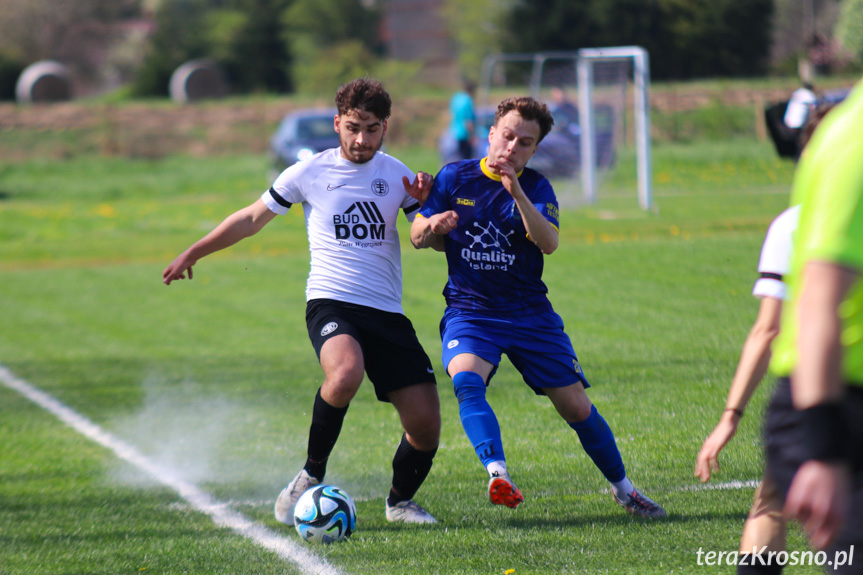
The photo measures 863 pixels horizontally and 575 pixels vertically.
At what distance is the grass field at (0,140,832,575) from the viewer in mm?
4359

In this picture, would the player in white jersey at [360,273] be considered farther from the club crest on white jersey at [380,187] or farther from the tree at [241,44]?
the tree at [241,44]

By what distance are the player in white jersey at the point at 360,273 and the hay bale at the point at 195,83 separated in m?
47.1

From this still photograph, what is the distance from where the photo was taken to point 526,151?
14.4ft

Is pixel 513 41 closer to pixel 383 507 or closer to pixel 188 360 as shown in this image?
pixel 188 360

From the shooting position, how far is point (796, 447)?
6.97 feet

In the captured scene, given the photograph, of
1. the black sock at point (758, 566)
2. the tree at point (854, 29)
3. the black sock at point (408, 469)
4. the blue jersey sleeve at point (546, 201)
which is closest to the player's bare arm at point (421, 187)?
the blue jersey sleeve at point (546, 201)

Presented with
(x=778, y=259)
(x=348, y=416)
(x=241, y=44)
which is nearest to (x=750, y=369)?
(x=778, y=259)

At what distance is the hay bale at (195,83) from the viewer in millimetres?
49875

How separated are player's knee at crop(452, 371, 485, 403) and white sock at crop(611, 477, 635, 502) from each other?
33.0 inches

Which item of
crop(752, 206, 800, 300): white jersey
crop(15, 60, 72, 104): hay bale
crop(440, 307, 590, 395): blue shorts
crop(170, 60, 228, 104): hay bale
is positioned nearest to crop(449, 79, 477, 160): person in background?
crop(440, 307, 590, 395): blue shorts

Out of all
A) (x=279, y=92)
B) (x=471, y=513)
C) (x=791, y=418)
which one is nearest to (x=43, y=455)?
(x=471, y=513)

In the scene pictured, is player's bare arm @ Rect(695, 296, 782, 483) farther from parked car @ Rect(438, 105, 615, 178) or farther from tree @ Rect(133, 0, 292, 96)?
tree @ Rect(133, 0, 292, 96)

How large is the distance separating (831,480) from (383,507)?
3.36 m

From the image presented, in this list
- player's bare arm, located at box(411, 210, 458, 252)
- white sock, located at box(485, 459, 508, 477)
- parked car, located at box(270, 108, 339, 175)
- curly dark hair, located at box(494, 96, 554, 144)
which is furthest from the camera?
parked car, located at box(270, 108, 339, 175)
